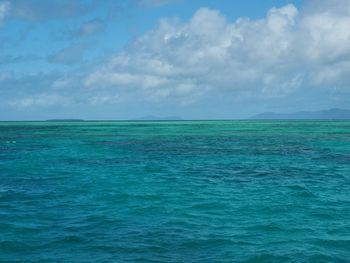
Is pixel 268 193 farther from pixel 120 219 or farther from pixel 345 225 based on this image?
pixel 120 219

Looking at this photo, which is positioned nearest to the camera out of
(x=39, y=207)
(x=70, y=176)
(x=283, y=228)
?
(x=283, y=228)

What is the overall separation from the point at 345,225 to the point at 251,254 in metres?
5.30

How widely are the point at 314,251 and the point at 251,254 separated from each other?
2.04 m

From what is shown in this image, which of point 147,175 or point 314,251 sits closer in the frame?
point 314,251

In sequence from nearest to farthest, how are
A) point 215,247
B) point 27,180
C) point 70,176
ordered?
point 215,247
point 27,180
point 70,176

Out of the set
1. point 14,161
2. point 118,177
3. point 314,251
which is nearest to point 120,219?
point 314,251

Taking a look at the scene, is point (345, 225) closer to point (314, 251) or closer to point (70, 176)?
point (314, 251)

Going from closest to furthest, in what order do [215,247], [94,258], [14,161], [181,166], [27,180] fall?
[94,258], [215,247], [27,180], [181,166], [14,161]

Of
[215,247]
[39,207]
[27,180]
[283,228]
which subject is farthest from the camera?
[27,180]

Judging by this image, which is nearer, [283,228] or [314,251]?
[314,251]

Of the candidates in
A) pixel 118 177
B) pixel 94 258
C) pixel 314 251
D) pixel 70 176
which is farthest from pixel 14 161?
pixel 314 251

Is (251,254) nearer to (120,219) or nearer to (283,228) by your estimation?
(283,228)

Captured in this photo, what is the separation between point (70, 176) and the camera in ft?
93.1

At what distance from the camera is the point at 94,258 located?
40.7ft
